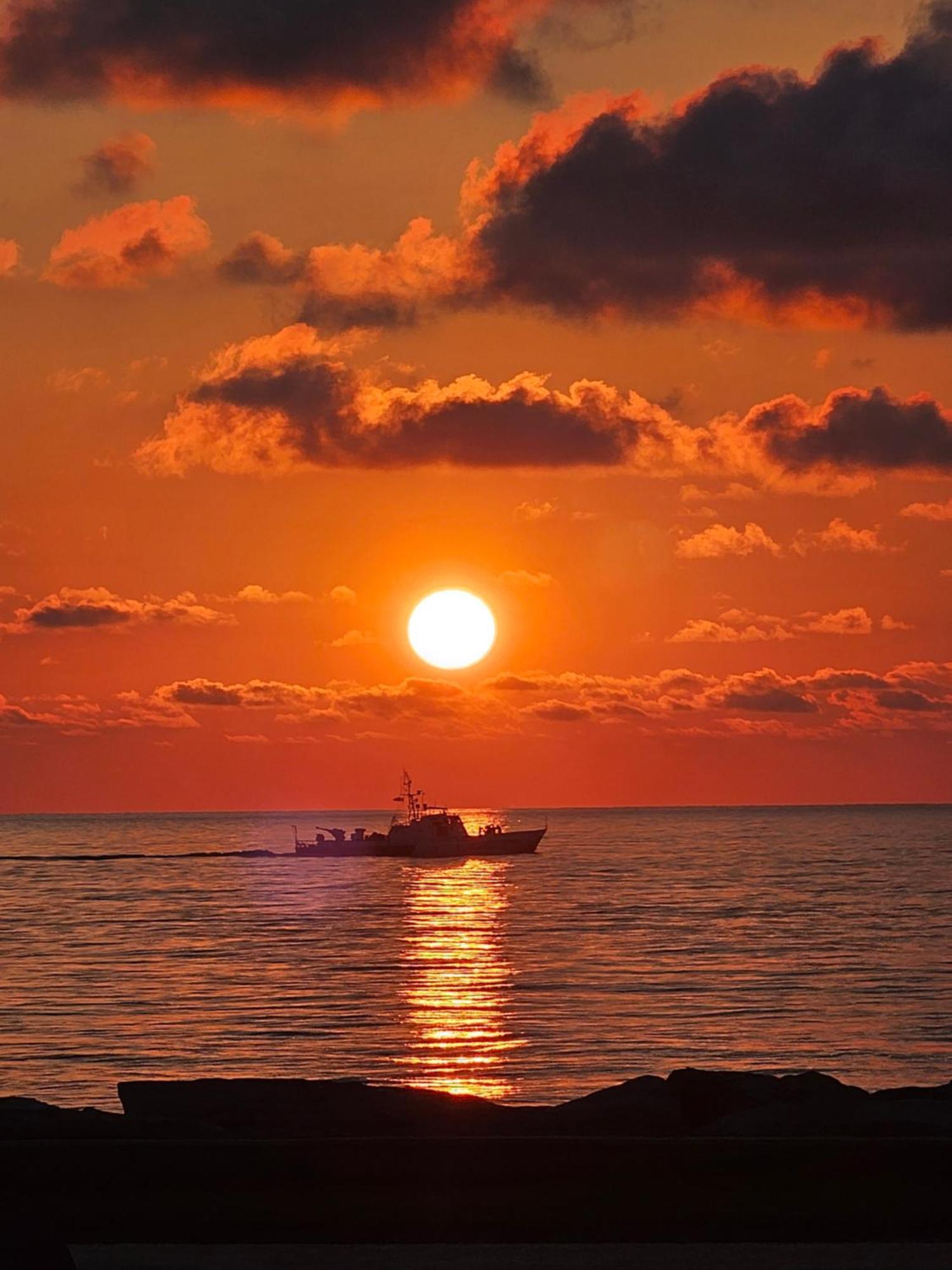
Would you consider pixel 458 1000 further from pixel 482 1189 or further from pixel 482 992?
pixel 482 1189

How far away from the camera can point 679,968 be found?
256ft

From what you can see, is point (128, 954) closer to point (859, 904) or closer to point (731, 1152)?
point (859, 904)

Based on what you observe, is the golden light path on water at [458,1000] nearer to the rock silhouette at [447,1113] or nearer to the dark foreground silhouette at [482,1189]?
the rock silhouette at [447,1113]

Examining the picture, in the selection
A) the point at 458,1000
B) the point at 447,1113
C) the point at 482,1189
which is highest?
the point at 458,1000

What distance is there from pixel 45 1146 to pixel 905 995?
2406 inches

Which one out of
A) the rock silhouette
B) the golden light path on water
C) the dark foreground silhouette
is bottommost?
the dark foreground silhouette

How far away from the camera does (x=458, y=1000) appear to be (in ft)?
211

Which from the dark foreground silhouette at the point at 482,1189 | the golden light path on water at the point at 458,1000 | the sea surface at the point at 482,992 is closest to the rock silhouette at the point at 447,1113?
the dark foreground silhouette at the point at 482,1189

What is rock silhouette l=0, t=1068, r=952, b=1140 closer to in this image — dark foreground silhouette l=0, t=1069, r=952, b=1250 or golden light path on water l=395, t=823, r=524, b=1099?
dark foreground silhouette l=0, t=1069, r=952, b=1250

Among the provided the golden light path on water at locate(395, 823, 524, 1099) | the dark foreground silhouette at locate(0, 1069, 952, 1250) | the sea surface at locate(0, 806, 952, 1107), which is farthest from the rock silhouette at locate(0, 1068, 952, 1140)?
the sea surface at locate(0, 806, 952, 1107)

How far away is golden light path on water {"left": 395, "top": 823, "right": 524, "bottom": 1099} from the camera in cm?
4319

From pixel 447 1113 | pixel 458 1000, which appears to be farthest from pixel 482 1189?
pixel 458 1000

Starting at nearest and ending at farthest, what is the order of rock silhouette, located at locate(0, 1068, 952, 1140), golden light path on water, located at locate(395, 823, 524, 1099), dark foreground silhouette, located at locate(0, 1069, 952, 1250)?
dark foreground silhouette, located at locate(0, 1069, 952, 1250), rock silhouette, located at locate(0, 1068, 952, 1140), golden light path on water, located at locate(395, 823, 524, 1099)

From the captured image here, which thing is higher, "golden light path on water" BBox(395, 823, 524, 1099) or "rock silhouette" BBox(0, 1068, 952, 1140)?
"golden light path on water" BBox(395, 823, 524, 1099)
